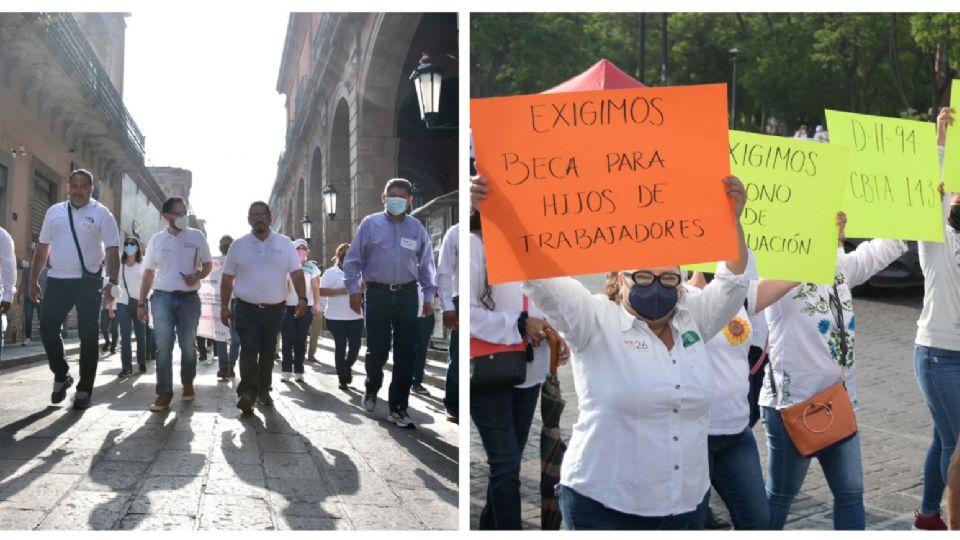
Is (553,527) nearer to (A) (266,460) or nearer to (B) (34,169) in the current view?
(A) (266,460)

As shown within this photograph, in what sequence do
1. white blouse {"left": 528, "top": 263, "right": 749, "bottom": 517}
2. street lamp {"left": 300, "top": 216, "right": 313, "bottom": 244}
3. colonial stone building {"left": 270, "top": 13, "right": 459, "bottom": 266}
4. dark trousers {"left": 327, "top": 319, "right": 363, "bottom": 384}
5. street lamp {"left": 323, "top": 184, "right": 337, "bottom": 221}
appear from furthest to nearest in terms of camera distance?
dark trousers {"left": 327, "top": 319, "right": 363, "bottom": 384} < street lamp {"left": 300, "top": 216, "right": 313, "bottom": 244} < street lamp {"left": 323, "top": 184, "right": 337, "bottom": 221} < colonial stone building {"left": 270, "top": 13, "right": 459, "bottom": 266} < white blouse {"left": 528, "top": 263, "right": 749, "bottom": 517}

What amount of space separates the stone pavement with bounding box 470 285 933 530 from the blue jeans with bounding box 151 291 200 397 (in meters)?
1.89

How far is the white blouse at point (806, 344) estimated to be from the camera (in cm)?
437

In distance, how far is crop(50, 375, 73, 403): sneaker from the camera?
547 centimetres

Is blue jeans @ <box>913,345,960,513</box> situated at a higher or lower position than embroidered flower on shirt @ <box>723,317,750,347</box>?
lower

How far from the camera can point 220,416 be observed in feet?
18.9

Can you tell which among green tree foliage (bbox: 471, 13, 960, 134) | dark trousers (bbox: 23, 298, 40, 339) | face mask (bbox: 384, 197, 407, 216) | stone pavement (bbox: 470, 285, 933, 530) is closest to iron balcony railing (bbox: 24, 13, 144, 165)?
face mask (bbox: 384, 197, 407, 216)

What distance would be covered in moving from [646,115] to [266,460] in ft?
7.87

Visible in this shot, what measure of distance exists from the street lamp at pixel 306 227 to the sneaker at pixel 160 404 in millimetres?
1236

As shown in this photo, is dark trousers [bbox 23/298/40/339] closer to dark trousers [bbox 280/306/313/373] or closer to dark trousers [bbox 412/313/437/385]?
dark trousers [bbox 280/306/313/373]

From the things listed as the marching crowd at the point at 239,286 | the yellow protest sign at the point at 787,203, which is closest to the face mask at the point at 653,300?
the yellow protest sign at the point at 787,203

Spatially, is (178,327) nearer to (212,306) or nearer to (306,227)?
(212,306)

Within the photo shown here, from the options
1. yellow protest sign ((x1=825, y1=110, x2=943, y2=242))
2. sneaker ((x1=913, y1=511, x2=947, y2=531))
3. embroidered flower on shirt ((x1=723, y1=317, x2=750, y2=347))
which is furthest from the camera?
sneaker ((x1=913, y1=511, x2=947, y2=531))

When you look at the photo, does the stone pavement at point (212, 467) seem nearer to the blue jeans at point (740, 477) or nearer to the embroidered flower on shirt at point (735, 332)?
the blue jeans at point (740, 477)
